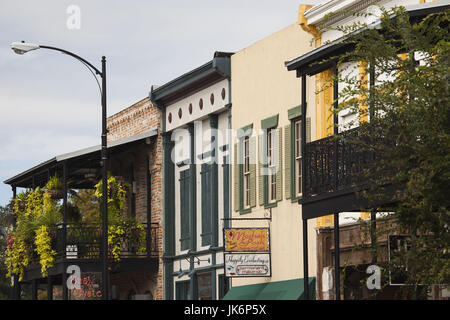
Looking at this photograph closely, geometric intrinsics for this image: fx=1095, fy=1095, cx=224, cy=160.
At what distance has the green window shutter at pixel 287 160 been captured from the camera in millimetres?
26062

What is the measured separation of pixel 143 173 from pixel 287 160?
34.6ft

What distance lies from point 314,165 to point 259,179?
25.1 ft

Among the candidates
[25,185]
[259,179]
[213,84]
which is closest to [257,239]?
[259,179]

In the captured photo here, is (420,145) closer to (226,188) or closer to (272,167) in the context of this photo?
(272,167)

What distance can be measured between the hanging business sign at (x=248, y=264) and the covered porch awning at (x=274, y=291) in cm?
44

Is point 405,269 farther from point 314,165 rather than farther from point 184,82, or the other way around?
point 184,82

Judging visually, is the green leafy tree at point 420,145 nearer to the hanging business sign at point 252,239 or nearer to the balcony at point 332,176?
the balcony at point 332,176

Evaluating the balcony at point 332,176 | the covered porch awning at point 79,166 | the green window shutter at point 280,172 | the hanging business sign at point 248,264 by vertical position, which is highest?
the covered porch awning at point 79,166

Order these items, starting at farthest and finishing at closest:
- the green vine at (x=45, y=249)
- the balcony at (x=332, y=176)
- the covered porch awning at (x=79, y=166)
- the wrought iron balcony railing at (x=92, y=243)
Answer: the green vine at (x=45, y=249) → the covered porch awning at (x=79, y=166) → the wrought iron balcony railing at (x=92, y=243) → the balcony at (x=332, y=176)

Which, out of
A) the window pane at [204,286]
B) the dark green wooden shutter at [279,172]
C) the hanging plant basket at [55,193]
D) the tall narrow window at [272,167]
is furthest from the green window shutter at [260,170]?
the hanging plant basket at [55,193]

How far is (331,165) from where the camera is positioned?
63.8 ft

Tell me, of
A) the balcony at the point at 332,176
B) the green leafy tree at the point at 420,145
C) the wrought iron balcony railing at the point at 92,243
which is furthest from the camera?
the wrought iron balcony railing at the point at 92,243

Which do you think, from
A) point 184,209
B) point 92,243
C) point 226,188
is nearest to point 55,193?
point 92,243
